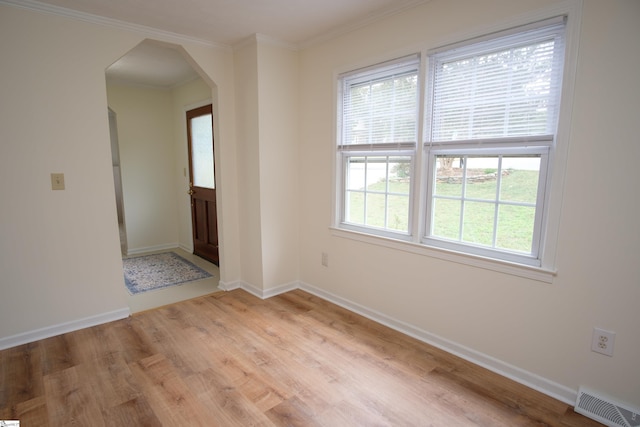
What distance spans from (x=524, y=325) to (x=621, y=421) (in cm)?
57

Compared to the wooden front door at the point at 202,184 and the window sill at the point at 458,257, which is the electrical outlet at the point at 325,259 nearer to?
the window sill at the point at 458,257

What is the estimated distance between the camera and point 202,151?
15.0 feet

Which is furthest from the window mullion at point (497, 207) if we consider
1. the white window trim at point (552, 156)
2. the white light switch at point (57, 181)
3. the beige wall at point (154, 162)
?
the beige wall at point (154, 162)

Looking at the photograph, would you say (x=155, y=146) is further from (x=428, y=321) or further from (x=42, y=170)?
(x=428, y=321)

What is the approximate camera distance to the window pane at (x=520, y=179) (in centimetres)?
197

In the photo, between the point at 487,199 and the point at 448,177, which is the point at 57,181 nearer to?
the point at 448,177

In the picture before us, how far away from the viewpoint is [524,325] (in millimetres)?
2025

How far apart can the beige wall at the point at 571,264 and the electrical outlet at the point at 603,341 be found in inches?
1.1

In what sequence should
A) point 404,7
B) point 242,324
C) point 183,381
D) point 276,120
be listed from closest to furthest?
point 183,381, point 404,7, point 242,324, point 276,120

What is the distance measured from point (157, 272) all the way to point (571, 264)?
4.12 metres

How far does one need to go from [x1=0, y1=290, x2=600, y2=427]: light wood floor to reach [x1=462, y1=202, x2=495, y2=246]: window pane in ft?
2.75

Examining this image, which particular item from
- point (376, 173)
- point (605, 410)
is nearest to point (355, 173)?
point (376, 173)

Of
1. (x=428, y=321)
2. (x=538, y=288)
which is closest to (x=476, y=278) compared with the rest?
(x=538, y=288)

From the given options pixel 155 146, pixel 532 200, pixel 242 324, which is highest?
pixel 155 146
